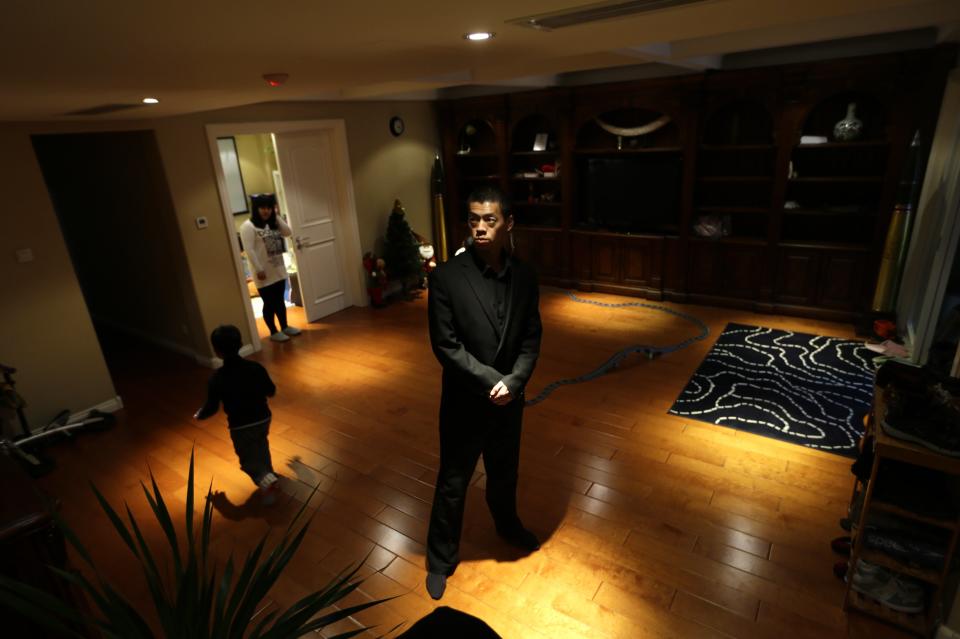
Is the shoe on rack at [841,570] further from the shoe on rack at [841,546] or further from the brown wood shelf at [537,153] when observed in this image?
the brown wood shelf at [537,153]

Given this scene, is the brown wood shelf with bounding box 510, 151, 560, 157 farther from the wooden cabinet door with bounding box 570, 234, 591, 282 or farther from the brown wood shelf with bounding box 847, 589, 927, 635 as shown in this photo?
the brown wood shelf with bounding box 847, 589, 927, 635

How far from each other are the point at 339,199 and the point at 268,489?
3922 mm

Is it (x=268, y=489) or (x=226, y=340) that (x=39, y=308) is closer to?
(x=226, y=340)

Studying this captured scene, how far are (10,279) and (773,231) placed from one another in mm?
6526

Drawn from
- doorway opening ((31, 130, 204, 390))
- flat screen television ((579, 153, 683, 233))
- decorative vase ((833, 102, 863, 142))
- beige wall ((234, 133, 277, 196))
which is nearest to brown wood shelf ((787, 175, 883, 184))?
decorative vase ((833, 102, 863, 142))

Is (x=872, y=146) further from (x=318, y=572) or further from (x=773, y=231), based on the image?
(x=318, y=572)

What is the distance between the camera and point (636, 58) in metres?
3.60

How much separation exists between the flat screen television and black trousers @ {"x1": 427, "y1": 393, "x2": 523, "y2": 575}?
4463mm

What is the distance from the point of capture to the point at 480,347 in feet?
7.02

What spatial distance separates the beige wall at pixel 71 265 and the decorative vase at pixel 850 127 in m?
4.86

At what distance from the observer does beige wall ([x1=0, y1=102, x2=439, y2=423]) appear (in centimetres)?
367

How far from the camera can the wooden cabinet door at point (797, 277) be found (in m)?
5.27

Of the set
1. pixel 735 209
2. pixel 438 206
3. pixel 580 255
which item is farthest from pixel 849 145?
pixel 438 206

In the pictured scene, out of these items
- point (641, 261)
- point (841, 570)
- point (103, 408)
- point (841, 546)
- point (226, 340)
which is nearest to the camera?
point (841, 570)
